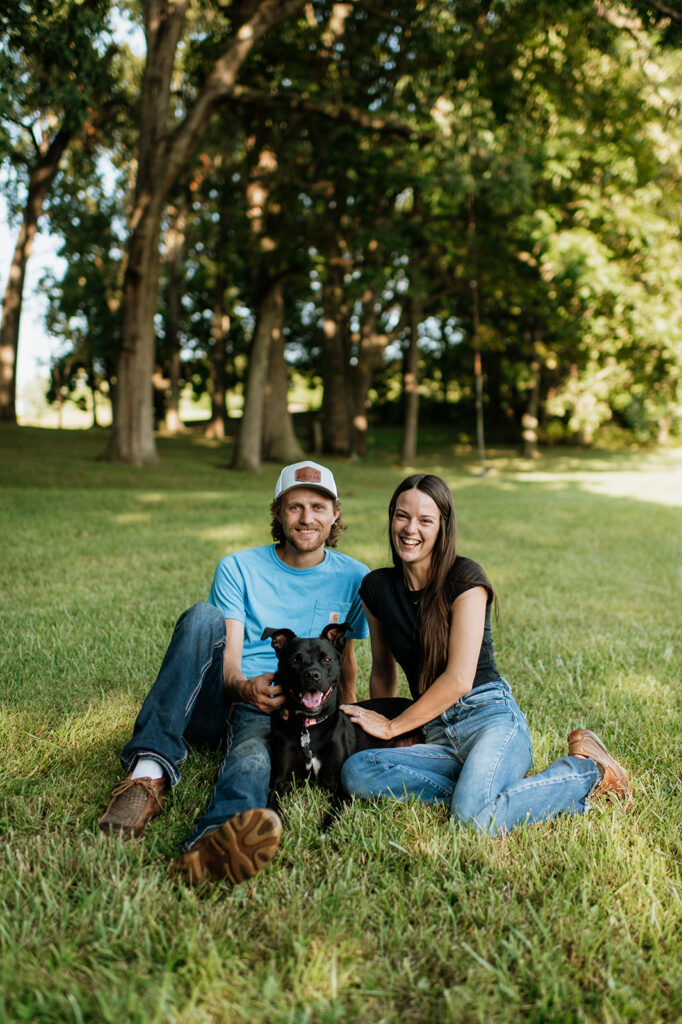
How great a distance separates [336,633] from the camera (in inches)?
122

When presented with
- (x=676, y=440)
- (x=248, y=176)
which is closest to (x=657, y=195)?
(x=248, y=176)

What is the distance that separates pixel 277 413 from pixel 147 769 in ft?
63.8

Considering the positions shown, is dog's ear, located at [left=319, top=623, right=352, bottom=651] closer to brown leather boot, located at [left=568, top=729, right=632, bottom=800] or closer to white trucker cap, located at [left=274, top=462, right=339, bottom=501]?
white trucker cap, located at [left=274, top=462, right=339, bottom=501]

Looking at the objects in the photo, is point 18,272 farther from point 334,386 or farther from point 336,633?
point 336,633

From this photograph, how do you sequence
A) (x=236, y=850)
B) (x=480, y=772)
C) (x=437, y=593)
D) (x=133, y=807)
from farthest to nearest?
1. (x=437, y=593)
2. (x=480, y=772)
3. (x=133, y=807)
4. (x=236, y=850)

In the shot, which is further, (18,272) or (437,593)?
(18,272)

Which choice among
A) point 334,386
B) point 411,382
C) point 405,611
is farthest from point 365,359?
point 405,611

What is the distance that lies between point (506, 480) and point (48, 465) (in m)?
12.4

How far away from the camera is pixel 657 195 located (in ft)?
61.4

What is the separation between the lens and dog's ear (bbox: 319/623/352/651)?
3.08 m

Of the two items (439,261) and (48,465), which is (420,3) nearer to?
(439,261)

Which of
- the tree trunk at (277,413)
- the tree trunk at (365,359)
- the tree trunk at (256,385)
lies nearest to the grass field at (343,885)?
the tree trunk at (256,385)

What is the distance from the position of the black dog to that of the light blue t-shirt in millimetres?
362

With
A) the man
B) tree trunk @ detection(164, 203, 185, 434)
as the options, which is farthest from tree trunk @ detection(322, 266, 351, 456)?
the man
